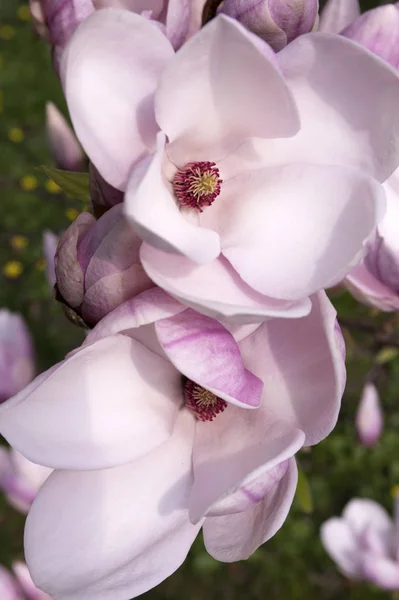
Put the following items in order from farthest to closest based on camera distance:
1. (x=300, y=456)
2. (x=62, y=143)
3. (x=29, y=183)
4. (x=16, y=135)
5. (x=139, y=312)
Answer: (x=16, y=135)
(x=29, y=183)
(x=300, y=456)
(x=62, y=143)
(x=139, y=312)

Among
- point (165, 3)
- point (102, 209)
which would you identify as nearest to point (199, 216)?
point (102, 209)

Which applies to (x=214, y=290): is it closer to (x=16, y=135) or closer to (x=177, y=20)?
(x=177, y=20)

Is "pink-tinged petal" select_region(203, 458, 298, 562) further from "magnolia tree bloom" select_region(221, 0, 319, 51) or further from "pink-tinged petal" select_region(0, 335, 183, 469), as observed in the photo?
"magnolia tree bloom" select_region(221, 0, 319, 51)

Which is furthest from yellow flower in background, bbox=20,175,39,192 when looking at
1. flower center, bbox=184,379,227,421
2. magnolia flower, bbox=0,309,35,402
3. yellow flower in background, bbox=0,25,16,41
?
flower center, bbox=184,379,227,421

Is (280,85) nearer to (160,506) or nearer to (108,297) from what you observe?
(108,297)

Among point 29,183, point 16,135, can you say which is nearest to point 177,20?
point 29,183

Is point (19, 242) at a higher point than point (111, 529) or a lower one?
lower
